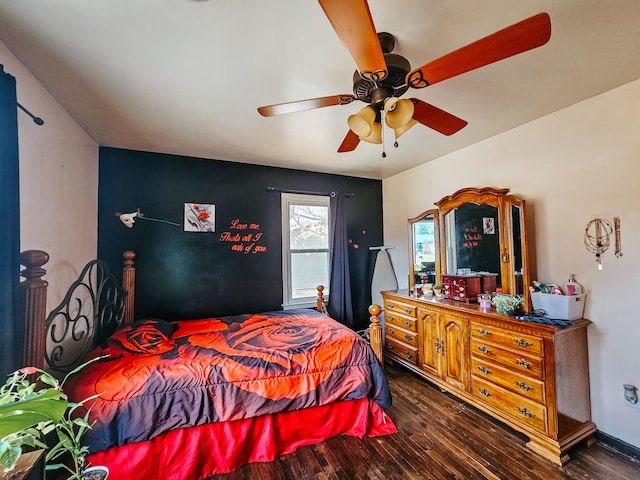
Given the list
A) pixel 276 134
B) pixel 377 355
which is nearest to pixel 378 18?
pixel 276 134

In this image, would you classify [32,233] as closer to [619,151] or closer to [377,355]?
[377,355]

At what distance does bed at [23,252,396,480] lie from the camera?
1526 millimetres

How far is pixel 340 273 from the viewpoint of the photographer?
354 cm

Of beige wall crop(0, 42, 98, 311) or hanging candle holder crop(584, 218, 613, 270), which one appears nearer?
beige wall crop(0, 42, 98, 311)

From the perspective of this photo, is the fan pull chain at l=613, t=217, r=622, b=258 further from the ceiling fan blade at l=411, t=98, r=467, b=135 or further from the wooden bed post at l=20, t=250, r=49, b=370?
the wooden bed post at l=20, t=250, r=49, b=370

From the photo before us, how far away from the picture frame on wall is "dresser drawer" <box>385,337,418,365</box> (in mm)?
2429

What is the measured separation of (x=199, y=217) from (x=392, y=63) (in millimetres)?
2537

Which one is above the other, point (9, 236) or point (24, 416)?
point (9, 236)

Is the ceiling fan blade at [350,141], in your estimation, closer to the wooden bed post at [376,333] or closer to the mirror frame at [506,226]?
the wooden bed post at [376,333]

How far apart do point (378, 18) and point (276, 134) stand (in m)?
1.38

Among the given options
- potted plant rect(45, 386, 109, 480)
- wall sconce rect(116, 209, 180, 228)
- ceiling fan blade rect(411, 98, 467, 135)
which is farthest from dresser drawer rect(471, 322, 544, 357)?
wall sconce rect(116, 209, 180, 228)

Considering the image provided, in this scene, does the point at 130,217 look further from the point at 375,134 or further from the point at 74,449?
the point at 375,134

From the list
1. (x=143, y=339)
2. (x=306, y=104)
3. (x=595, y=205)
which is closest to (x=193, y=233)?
(x=143, y=339)

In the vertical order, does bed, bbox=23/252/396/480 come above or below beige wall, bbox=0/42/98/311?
below
